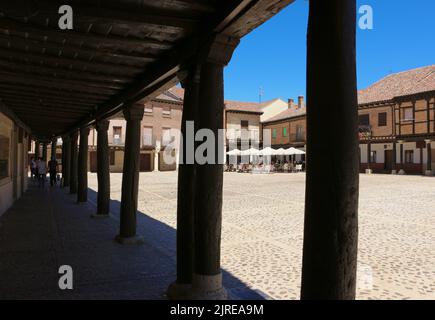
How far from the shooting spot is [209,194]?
3568 mm

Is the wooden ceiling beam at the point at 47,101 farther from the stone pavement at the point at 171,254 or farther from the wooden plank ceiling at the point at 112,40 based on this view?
the stone pavement at the point at 171,254

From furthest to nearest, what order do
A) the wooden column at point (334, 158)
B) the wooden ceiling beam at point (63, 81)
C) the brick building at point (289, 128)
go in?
the brick building at point (289, 128)
the wooden ceiling beam at point (63, 81)
the wooden column at point (334, 158)

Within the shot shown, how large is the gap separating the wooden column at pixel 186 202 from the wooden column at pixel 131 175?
2.50m

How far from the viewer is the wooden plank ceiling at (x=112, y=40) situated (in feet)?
10.2

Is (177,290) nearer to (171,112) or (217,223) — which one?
(217,223)

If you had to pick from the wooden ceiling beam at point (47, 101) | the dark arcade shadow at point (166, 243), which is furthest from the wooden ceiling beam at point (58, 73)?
the dark arcade shadow at point (166, 243)

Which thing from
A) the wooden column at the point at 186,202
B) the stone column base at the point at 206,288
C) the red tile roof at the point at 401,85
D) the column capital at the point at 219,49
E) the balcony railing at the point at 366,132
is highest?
the red tile roof at the point at 401,85

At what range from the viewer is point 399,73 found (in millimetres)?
33281

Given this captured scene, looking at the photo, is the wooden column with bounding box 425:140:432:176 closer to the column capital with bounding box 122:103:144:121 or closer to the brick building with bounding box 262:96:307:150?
the brick building with bounding box 262:96:307:150

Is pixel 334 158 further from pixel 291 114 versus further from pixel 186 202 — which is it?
pixel 291 114

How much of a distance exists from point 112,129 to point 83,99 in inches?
1115

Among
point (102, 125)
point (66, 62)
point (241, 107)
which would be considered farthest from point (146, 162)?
point (66, 62)

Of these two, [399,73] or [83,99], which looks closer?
[83,99]
